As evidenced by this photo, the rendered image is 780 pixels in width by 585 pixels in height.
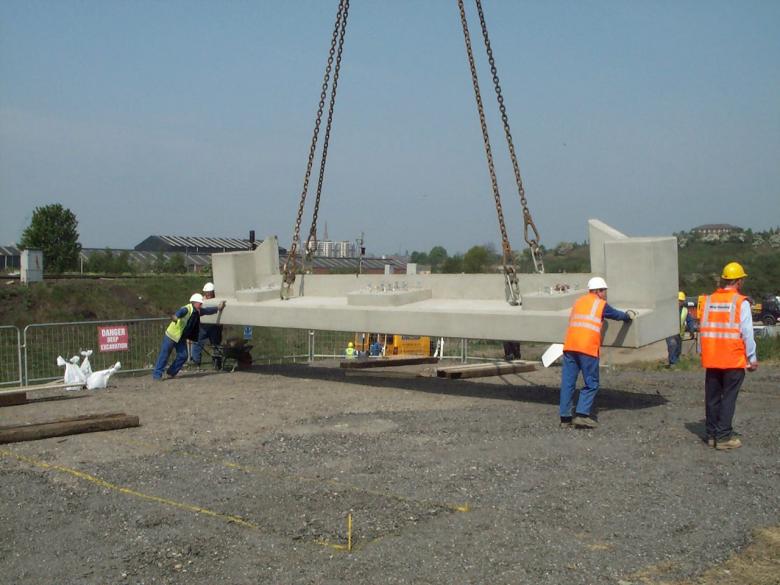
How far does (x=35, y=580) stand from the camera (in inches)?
172

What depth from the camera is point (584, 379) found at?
8141 millimetres

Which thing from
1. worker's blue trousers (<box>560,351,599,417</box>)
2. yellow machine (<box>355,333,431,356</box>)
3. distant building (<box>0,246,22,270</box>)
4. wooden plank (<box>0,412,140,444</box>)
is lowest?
yellow machine (<box>355,333,431,356</box>)

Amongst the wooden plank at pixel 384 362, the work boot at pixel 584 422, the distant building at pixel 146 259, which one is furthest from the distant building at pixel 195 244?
the work boot at pixel 584 422

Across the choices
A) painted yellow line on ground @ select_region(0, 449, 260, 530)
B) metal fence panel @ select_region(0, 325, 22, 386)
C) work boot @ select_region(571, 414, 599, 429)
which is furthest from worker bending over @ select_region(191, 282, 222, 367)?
work boot @ select_region(571, 414, 599, 429)

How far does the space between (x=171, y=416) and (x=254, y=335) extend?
1167cm

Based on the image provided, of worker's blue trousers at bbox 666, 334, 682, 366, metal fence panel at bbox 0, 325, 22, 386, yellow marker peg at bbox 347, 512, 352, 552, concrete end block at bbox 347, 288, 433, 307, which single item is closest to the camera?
yellow marker peg at bbox 347, 512, 352, 552

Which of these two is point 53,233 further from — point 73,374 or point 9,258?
point 73,374

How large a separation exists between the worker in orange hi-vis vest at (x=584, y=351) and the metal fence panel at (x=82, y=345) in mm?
8644

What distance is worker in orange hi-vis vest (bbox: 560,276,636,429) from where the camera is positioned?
8055mm

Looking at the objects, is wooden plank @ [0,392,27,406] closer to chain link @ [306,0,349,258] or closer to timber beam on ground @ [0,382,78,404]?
timber beam on ground @ [0,382,78,404]

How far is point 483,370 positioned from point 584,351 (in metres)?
4.90

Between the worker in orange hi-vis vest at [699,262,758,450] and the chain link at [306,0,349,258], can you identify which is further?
the chain link at [306,0,349,258]

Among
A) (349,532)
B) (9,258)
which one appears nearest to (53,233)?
(9,258)

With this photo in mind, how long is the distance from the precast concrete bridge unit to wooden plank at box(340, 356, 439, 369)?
196 centimetres
